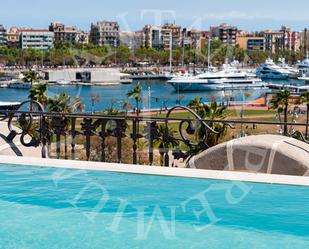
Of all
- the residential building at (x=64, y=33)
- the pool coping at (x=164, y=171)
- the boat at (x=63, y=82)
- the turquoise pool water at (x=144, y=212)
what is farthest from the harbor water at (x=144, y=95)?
the turquoise pool water at (x=144, y=212)

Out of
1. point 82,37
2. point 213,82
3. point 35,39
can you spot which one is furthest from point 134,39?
point 213,82

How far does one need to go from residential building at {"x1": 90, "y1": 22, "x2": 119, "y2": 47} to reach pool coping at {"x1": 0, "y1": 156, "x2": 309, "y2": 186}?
167 m

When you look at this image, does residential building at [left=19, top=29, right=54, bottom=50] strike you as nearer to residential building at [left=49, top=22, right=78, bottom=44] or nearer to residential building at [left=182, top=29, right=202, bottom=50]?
→ residential building at [left=49, top=22, right=78, bottom=44]

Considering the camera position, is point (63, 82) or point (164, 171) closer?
point (164, 171)

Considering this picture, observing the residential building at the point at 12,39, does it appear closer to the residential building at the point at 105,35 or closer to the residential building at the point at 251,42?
the residential building at the point at 105,35

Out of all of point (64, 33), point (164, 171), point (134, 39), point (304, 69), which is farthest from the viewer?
point (64, 33)

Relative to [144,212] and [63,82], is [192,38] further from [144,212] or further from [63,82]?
[144,212]

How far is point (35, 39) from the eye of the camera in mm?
175875

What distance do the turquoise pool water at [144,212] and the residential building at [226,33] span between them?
19107 centimetres

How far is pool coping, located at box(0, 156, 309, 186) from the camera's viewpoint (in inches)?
256

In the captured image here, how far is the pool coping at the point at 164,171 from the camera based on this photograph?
6508 millimetres

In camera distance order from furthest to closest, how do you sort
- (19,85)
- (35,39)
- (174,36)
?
(35,39) < (174,36) < (19,85)

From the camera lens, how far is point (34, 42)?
175750 mm

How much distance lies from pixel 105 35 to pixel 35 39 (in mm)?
21885
